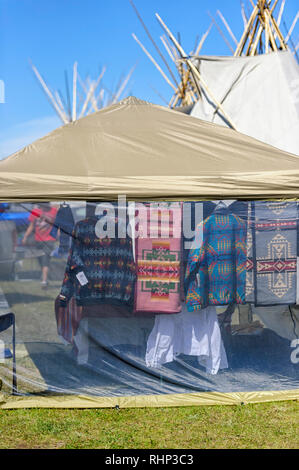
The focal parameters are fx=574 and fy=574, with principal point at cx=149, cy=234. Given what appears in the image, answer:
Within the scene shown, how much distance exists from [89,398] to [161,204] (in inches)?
57.1

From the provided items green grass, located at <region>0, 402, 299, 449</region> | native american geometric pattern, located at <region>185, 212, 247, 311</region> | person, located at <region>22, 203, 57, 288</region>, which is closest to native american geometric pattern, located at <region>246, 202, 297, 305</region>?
native american geometric pattern, located at <region>185, 212, 247, 311</region>

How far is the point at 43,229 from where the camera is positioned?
13.1ft

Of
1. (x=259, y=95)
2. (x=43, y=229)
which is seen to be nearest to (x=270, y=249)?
(x=43, y=229)

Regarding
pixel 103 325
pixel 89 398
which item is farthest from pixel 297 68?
pixel 89 398

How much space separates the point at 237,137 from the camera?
14.8ft

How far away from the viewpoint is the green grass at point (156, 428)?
3.38m

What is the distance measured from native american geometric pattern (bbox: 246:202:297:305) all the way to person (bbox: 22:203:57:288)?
139cm

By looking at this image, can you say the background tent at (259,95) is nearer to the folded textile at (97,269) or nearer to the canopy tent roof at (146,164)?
the canopy tent roof at (146,164)

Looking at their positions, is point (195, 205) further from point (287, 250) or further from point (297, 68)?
point (297, 68)

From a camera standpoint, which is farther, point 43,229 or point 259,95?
point 259,95

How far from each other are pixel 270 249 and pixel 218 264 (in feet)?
1.28

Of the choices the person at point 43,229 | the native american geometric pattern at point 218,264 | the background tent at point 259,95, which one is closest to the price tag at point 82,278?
the person at point 43,229

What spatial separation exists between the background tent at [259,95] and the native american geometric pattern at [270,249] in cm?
222

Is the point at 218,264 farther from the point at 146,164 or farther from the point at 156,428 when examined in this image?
the point at 156,428
